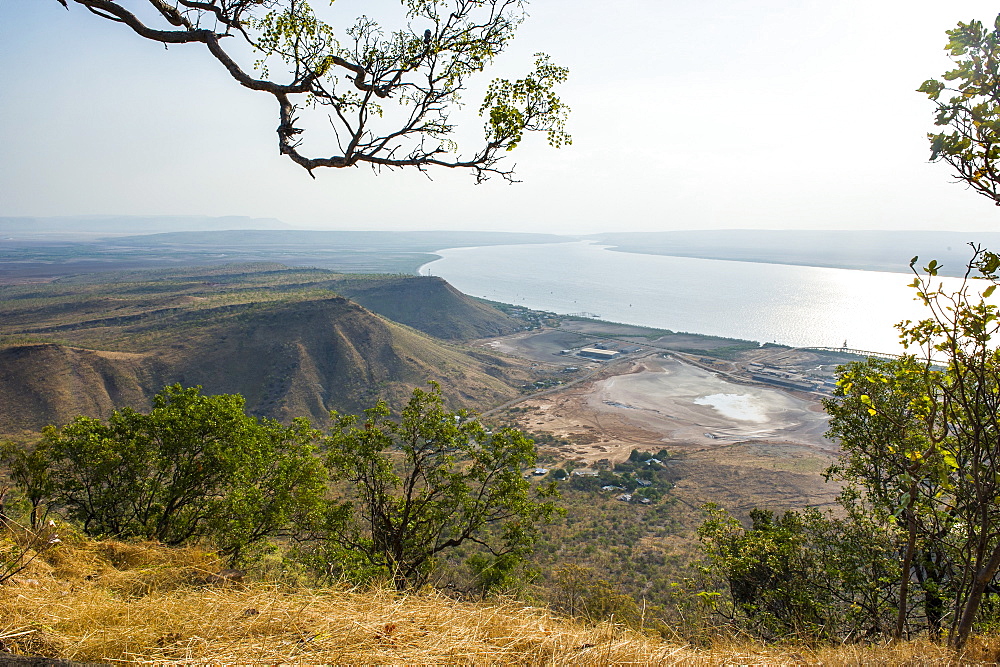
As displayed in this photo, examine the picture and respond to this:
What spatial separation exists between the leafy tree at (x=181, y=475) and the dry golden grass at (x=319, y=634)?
6009 mm

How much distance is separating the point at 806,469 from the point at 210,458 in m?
37.4

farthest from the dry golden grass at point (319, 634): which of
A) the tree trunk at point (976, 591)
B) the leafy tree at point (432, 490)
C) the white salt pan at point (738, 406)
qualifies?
the white salt pan at point (738, 406)

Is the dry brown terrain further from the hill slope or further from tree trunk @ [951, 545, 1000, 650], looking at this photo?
tree trunk @ [951, 545, 1000, 650]

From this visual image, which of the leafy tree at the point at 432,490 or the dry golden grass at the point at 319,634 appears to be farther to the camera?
the leafy tree at the point at 432,490

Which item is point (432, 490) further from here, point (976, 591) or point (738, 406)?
point (738, 406)

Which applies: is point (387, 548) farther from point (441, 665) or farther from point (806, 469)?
point (806, 469)

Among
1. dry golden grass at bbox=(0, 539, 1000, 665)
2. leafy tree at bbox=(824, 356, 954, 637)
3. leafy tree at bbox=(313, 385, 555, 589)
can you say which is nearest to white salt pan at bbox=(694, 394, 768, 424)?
leafy tree at bbox=(824, 356, 954, 637)

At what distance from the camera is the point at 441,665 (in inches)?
130

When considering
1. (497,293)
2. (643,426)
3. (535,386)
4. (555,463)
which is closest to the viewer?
(555,463)

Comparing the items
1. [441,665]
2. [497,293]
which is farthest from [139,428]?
[497,293]

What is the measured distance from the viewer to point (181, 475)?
35.9ft

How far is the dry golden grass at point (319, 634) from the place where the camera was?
3260mm

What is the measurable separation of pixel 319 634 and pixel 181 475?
9.35 metres

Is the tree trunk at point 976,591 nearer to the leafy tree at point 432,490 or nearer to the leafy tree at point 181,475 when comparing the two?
the leafy tree at point 432,490
